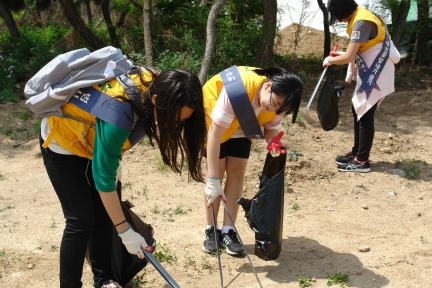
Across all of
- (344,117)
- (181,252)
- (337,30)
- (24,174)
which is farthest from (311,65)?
(181,252)

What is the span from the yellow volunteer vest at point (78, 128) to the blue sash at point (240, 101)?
0.66 m

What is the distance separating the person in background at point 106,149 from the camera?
237 cm

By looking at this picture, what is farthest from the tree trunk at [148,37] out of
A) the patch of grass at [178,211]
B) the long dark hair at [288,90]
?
the long dark hair at [288,90]

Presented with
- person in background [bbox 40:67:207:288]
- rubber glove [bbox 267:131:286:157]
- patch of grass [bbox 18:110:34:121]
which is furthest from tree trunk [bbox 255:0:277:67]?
person in background [bbox 40:67:207:288]

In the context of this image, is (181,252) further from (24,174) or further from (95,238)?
(24,174)

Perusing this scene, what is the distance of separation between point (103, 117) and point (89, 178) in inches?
19.9

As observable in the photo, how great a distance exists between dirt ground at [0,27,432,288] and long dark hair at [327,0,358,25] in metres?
1.43

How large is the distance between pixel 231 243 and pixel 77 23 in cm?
556

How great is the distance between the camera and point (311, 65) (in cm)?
916

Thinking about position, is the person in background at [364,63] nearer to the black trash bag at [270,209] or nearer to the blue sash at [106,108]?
the black trash bag at [270,209]

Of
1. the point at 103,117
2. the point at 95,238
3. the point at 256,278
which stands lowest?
the point at 256,278

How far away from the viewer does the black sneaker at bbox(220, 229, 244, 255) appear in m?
3.75

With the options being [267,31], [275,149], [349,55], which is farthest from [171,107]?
[267,31]

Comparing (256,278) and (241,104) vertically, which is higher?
(241,104)
